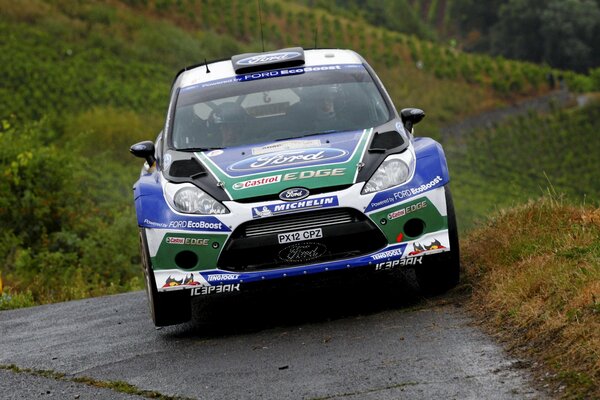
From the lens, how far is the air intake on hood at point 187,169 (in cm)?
789

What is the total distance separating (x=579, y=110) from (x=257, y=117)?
67061mm

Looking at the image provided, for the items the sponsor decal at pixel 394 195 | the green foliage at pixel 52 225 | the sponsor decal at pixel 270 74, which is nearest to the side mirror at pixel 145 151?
the sponsor decal at pixel 270 74

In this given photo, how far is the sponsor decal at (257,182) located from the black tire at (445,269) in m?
1.19

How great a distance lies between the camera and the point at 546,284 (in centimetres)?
696

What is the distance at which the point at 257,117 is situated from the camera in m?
8.99

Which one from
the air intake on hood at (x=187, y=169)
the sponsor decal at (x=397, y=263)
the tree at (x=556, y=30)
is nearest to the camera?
the sponsor decal at (x=397, y=263)

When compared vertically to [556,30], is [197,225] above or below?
above

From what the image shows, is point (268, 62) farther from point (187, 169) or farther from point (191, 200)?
point (191, 200)

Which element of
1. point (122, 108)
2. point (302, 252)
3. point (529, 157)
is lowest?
point (529, 157)

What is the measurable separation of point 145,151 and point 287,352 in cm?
265

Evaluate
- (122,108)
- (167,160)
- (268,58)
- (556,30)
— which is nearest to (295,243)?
(167,160)

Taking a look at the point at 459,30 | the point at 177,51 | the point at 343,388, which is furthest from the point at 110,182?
the point at 459,30

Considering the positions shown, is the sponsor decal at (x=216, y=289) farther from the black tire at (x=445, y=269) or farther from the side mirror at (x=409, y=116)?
the side mirror at (x=409, y=116)

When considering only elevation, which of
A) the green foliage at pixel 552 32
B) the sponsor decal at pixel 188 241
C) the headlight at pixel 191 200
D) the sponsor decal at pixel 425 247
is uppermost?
the headlight at pixel 191 200
